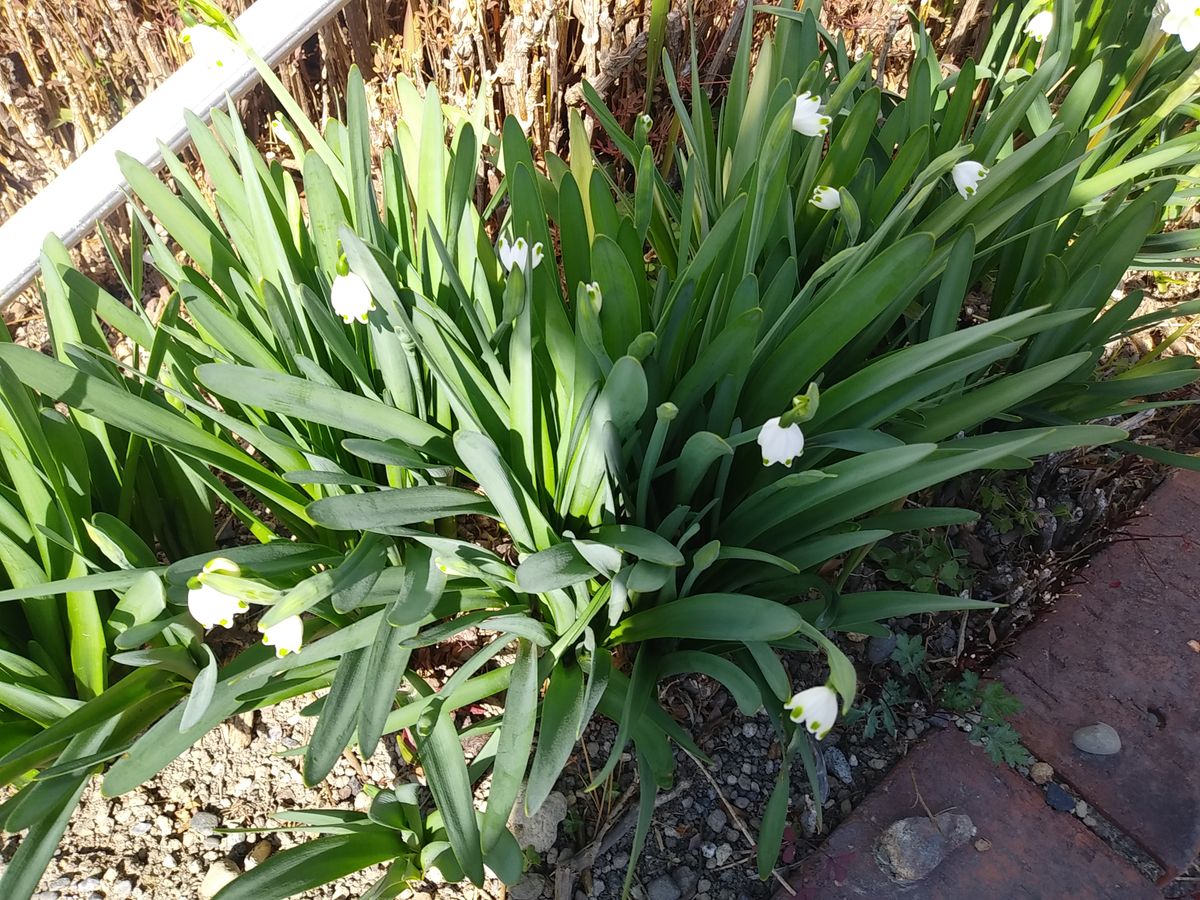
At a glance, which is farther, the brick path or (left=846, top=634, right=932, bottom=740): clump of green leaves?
(left=846, top=634, right=932, bottom=740): clump of green leaves

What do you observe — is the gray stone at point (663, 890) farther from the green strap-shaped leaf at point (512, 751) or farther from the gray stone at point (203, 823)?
the gray stone at point (203, 823)

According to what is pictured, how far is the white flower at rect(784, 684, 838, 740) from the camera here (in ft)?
2.87

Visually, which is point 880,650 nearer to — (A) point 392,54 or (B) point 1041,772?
(B) point 1041,772

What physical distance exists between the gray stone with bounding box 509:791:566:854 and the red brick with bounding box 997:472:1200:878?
0.86 m

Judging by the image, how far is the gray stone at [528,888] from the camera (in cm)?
120

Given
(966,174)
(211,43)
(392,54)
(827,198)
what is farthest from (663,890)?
(392,54)

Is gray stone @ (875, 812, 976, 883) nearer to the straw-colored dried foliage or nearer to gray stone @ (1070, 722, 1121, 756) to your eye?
gray stone @ (1070, 722, 1121, 756)

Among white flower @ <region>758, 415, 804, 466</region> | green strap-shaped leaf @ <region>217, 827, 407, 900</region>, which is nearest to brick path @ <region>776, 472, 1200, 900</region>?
green strap-shaped leaf @ <region>217, 827, 407, 900</region>

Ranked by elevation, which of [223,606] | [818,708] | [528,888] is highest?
[223,606]

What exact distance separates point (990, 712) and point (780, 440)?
0.82 m

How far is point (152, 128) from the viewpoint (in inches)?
52.3

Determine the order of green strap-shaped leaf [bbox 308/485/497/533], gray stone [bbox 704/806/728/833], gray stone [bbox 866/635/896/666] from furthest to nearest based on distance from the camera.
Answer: gray stone [bbox 866/635/896/666] → gray stone [bbox 704/806/728/833] → green strap-shaped leaf [bbox 308/485/497/533]

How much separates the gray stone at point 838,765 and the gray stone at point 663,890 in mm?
334

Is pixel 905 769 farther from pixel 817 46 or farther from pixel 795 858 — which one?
pixel 817 46
